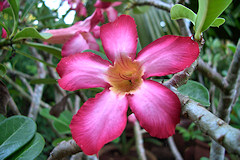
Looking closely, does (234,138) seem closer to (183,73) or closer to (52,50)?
(183,73)

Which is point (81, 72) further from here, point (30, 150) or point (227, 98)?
point (227, 98)

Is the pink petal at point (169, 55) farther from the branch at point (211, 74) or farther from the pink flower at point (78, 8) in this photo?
the pink flower at point (78, 8)

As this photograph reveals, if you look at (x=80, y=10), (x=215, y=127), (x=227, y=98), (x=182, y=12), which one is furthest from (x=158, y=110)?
(x=80, y=10)

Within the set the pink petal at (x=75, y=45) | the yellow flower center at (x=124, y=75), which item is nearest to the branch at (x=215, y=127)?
the yellow flower center at (x=124, y=75)

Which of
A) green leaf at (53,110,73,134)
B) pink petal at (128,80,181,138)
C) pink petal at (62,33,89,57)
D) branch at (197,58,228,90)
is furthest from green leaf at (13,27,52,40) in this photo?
branch at (197,58,228,90)

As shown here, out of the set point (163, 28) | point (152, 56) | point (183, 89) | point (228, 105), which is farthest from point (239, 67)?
point (163, 28)
